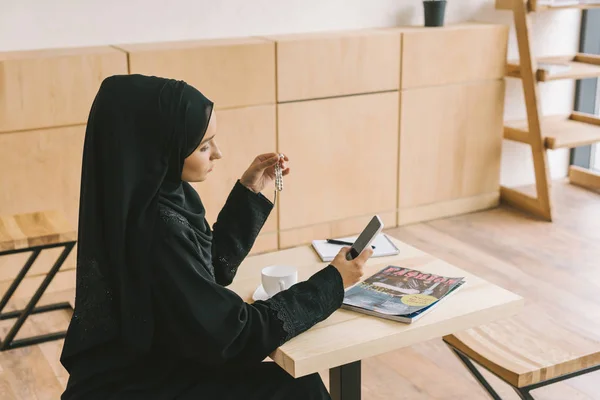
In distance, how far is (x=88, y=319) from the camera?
1.84 metres

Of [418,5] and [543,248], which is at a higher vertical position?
[418,5]

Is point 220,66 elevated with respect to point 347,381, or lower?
elevated

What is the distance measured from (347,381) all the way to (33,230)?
1602 millimetres

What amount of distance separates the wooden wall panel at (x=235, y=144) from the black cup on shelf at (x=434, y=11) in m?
1.10

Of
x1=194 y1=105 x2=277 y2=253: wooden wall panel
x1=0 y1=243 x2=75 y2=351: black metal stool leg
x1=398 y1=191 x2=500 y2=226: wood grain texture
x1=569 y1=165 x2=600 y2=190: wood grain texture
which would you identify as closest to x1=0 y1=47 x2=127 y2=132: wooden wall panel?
x1=194 y1=105 x2=277 y2=253: wooden wall panel

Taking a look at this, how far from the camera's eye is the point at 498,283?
390 cm

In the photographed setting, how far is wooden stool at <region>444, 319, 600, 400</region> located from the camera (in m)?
2.11

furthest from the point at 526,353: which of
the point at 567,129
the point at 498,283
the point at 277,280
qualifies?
the point at 567,129

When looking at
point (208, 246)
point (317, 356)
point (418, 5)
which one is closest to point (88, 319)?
point (208, 246)

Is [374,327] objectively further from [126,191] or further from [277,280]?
[126,191]

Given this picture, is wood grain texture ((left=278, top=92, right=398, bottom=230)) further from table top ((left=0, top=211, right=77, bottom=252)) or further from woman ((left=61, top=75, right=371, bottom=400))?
woman ((left=61, top=75, right=371, bottom=400))

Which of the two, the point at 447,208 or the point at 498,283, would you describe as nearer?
the point at 498,283

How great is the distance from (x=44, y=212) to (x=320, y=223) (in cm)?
153

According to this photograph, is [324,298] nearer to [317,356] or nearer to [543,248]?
[317,356]
